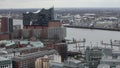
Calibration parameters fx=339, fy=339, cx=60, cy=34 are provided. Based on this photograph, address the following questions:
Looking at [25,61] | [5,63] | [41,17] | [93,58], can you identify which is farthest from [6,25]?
[93,58]

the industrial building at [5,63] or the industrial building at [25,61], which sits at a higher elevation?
the industrial building at [5,63]

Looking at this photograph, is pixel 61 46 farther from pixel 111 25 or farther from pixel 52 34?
pixel 111 25

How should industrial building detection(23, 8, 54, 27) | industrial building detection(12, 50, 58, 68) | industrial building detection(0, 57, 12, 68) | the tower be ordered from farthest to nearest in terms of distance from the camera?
industrial building detection(23, 8, 54, 27), the tower, industrial building detection(12, 50, 58, 68), industrial building detection(0, 57, 12, 68)

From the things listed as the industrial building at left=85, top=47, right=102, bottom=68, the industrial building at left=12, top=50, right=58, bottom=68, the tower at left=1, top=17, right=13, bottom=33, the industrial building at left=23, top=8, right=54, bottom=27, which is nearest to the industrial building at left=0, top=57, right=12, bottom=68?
the industrial building at left=12, top=50, right=58, bottom=68

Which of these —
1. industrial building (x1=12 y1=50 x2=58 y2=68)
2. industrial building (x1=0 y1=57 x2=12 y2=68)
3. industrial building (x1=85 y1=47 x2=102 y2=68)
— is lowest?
industrial building (x1=12 y1=50 x2=58 y2=68)

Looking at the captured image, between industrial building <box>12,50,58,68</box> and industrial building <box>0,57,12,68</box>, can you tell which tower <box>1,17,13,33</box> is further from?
industrial building <box>0,57,12,68</box>

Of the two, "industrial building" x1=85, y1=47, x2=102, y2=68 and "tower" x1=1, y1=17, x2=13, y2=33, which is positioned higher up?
"industrial building" x1=85, y1=47, x2=102, y2=68

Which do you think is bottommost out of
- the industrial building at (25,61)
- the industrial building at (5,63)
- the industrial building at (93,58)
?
the industrial building at (25,61)

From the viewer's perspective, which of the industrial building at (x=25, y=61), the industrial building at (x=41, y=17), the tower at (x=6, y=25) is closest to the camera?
the industrial building at (x=25, y=61)

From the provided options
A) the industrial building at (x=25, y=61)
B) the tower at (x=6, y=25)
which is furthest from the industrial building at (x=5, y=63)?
the tower at (x=6, y=25)

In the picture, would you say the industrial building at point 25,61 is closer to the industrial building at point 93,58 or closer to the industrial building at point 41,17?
the industrial building at point 93,58

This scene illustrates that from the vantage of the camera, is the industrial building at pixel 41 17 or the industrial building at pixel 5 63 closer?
the industrial building at pixel 5 63

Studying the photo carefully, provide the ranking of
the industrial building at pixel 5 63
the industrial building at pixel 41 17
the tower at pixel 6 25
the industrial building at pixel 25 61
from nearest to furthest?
the industrial building at pixel 5 63 < the industrial building at pixel 25 61 < the tower at pixel 6 25 < the industrial building at pixel 41 17
